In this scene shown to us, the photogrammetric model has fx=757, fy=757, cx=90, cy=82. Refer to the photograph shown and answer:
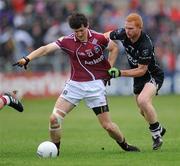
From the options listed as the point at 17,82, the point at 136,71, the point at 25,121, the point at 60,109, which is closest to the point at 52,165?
the point at 60,109

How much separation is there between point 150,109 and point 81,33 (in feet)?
6.61

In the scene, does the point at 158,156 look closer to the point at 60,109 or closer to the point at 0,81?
the point at 60,109

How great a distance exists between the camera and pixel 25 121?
21609mm

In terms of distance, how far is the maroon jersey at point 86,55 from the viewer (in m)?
13.4

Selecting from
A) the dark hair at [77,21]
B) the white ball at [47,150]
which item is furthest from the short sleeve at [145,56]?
the white ball at [47,150]

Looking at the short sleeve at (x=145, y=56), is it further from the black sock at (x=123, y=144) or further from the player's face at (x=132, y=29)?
the black sock at (x=123, y=144)

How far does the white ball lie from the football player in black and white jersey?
69.4 inches

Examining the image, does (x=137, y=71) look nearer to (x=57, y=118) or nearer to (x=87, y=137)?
(x=57, y=118)

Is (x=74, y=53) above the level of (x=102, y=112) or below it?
above

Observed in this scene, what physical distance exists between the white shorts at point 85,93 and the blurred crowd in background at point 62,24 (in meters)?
14.6

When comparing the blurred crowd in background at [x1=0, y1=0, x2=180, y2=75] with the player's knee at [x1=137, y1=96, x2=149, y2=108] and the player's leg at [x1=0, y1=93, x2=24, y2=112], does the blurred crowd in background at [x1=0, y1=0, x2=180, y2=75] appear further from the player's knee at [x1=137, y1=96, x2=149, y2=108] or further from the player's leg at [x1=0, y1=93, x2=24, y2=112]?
the player's knee at [x1=137, y1=96, x2=149, y2=108]

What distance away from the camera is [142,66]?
13789 mm

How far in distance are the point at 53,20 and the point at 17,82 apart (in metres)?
3.13

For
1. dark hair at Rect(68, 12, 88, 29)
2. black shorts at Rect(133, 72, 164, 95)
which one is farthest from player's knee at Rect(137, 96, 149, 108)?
dark hair at Rect(68, 12, 88, 29)
